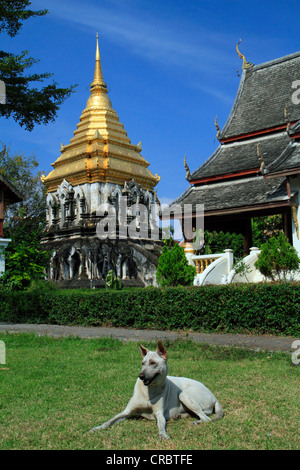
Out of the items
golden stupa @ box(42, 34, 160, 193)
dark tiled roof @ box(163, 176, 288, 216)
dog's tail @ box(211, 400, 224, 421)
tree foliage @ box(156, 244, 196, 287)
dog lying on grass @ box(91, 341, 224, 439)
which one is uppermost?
golden stupa @ box(42, 34, 160, 193)

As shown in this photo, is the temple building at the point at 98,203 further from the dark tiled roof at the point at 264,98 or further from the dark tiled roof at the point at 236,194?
the dark tiled roof at the point at 264,98

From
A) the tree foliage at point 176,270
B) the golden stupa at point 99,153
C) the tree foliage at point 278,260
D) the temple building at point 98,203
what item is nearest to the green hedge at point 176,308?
the tree foliage at point 176,270

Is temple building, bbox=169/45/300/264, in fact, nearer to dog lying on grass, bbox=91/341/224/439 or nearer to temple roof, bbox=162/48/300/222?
temple roof, bbox=162/48/300/222

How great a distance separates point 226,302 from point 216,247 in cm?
909

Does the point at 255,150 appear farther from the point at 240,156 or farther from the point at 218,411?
the point at 218,411

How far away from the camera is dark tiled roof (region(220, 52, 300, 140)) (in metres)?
18.2

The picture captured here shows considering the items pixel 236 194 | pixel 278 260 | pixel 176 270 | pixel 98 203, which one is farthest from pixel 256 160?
pixel 98 203

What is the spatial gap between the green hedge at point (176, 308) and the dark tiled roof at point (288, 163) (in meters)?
4.14

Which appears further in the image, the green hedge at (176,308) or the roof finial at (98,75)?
the roof finial at (98,75)

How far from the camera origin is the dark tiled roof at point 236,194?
14.7 meters

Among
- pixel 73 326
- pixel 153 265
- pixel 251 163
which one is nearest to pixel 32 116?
pixel 73 326

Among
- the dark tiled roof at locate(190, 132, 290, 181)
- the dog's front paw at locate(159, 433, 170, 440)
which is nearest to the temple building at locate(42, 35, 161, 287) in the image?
the dark tiled roof at locate(190, 132, 290, 181)

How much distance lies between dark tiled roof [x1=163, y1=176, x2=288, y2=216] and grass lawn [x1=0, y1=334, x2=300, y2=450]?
7.26 metres

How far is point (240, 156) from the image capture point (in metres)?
17.9
